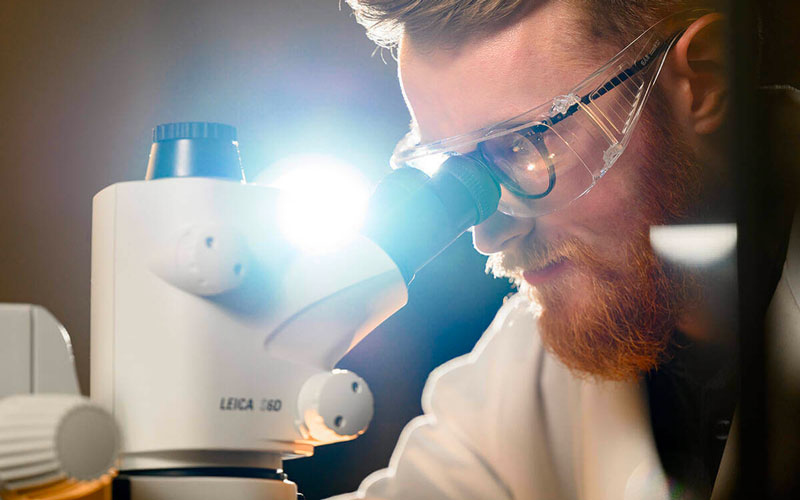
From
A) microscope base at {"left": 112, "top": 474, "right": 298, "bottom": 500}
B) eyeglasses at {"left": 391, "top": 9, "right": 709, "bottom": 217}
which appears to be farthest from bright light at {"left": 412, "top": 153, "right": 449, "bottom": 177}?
microscope base at {"left": 112, "top": 474, "right": 298, "bottom": 500}

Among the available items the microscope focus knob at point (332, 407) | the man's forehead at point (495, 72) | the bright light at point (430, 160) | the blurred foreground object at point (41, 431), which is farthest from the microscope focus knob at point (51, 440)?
the man's forehead at point (495, 72)

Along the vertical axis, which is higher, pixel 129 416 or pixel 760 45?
pixel 760 45

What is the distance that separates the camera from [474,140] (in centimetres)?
94

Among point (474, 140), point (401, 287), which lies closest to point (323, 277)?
point (401, 287)

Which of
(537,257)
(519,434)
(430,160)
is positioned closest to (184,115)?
(430,160)

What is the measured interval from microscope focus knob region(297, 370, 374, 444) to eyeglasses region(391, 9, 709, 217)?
1.24 ft

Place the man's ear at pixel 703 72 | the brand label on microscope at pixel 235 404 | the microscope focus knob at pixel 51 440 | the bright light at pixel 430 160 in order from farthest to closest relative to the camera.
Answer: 1. the man's ear at pixel 703 72
2. the bright light at pixel 430 160
3. the brand label on microscope at pixel 235 404
4. the microscope focus knob at pixel 51 440

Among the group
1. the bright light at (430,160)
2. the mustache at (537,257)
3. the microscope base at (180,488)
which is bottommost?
the microscope base at (180,488)

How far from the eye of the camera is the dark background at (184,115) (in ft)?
3.39

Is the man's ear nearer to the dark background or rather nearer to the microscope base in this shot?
the dark background

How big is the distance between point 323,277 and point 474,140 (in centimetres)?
36

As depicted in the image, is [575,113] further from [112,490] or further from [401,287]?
[112,490]

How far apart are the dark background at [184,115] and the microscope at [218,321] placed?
0.37 metres

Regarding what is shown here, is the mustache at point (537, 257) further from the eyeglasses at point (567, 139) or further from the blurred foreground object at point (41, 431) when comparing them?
the blurred foreground object at point (41, 431)
